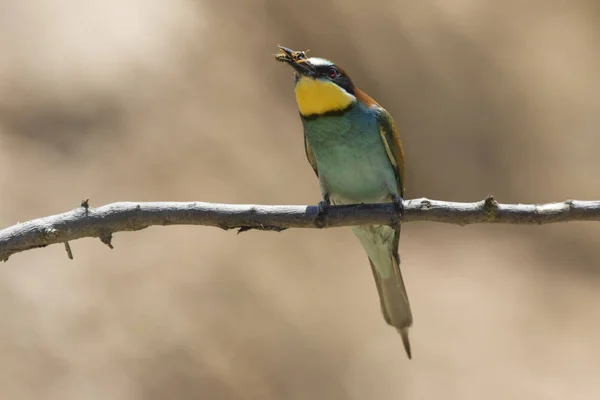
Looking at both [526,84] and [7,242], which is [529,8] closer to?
[526,84]

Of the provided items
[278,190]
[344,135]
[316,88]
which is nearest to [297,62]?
[316,88]

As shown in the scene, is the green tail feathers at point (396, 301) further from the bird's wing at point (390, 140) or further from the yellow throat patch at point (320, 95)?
the yellow throat patch at point (320, 95)

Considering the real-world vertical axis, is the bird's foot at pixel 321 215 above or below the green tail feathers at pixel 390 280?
above

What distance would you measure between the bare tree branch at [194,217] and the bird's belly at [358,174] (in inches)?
16.0

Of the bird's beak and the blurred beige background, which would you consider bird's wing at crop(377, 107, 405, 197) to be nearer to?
the bird's beak

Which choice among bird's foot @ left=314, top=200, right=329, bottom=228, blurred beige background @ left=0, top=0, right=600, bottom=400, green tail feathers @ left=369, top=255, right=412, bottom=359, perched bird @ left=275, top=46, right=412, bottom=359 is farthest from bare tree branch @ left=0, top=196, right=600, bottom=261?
blurred beige background @ left=0, top=0, right=600, bottom=400

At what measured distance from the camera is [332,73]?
78.4 inches

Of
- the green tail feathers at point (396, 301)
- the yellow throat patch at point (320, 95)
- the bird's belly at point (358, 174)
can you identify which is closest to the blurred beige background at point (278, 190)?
the green tail feathers at point (396, 301)

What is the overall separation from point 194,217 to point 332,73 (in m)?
0.68

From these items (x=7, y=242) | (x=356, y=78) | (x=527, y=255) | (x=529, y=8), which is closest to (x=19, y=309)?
(x=7, y=242)

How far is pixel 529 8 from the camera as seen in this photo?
4.57 metres

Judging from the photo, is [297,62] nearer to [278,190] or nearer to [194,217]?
[194,217]

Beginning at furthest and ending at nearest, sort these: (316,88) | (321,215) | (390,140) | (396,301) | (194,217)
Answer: (396,301)
(390,140)
(316,88)
(321,215)
(194,217)

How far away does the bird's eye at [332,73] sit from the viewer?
1.98m
